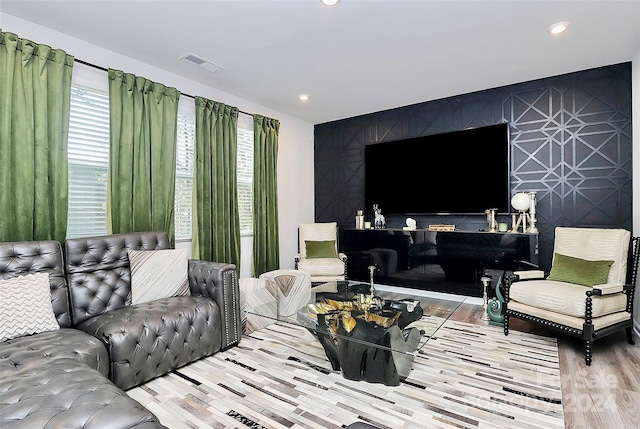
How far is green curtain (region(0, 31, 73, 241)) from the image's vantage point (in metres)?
2.39

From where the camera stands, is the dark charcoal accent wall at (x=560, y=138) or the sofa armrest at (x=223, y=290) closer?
the sofa armrest at (x=223, y=290)

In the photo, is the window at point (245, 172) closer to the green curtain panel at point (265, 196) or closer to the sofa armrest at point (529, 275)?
the green curtain panel at point (265, 196)

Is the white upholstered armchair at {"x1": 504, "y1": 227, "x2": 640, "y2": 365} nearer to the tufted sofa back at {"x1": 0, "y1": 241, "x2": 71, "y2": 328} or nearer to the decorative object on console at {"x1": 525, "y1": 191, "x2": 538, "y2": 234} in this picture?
the decorative object on console at {"x1": 525, "y1": 191, "x2": 538, "y2": 234}

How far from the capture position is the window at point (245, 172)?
4.36 m

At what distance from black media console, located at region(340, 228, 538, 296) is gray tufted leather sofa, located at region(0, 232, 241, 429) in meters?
2.49

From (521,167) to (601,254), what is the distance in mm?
1421

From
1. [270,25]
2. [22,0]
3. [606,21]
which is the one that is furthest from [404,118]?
[22,0]

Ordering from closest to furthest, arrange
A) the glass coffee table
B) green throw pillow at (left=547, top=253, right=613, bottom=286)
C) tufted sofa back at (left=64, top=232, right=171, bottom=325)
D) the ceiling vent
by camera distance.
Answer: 1. the glass coffee table
2. tufted sofa back at (left=64, top=232, right=171, bottom=325)
3. green throw pillow at (left=547, top=253, right=613, bottom=286)
4. the ceiling vent

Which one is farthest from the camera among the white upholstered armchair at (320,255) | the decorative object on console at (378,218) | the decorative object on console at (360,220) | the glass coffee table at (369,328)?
the decorative object on console at (360,220)

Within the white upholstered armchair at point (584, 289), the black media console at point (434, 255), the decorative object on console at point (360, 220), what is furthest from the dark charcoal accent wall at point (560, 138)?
the decorative object on console at point (360, 220)

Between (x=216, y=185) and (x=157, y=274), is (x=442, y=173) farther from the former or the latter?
(x=157, y=274)

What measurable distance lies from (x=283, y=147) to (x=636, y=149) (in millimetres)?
4139

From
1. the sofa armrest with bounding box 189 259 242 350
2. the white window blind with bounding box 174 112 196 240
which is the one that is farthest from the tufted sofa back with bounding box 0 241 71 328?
the white window blind with bounding box 174 112 196 240

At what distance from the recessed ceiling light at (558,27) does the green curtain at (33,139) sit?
398 centimetres
